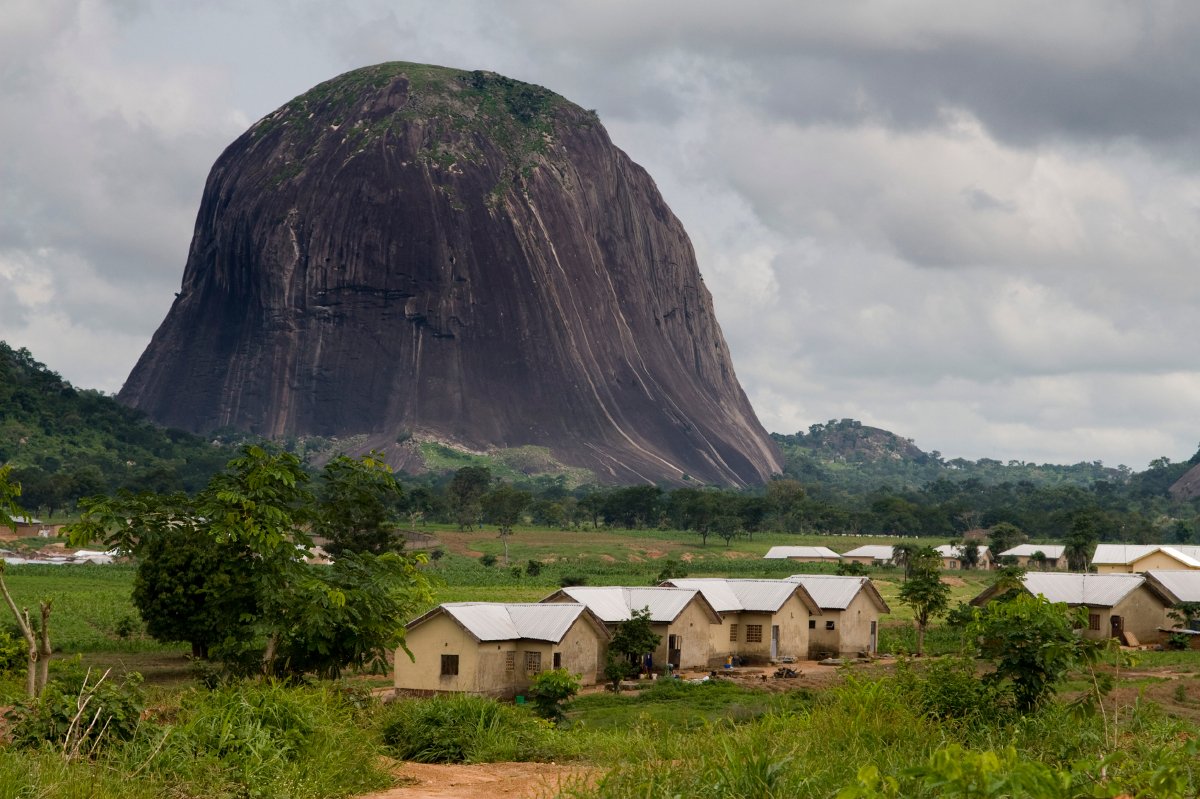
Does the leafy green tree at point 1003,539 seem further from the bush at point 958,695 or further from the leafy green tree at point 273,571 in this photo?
the leafy green tree at point 273,571

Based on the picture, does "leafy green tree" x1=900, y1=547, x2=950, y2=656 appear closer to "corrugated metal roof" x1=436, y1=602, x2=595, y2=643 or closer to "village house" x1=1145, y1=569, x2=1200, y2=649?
"village house" x1=1145, y1=569, x2=1200, y2=649

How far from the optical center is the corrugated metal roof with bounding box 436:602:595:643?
112 ft

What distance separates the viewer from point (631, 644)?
37031 millimetres

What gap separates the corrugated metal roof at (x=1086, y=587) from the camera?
154 feet

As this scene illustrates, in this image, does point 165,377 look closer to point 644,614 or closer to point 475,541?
point 475,541

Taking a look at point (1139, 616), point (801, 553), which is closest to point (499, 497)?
point (801, 553)

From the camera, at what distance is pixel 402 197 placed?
610 ft

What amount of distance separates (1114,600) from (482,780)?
40729mm

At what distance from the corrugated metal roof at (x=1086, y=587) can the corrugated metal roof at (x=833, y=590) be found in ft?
23.0

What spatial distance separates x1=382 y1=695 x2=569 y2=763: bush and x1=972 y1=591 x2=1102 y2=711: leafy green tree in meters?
5.13

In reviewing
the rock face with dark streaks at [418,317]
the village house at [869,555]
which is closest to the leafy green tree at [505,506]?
the village house at [869,555]

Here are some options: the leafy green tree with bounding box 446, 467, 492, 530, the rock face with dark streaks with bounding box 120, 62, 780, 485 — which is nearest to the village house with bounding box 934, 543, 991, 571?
the leafy green tree with bounding box 446, 467, 492, 530

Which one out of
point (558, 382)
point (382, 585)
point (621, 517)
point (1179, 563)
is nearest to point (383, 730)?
point (382, 585)

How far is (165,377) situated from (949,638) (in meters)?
169
